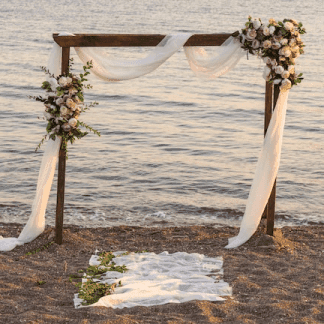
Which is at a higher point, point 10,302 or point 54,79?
point 54,79

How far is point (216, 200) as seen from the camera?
11055 millimetres

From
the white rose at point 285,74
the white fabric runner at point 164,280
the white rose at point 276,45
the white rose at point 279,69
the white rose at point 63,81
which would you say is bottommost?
the white fabric runner at point 164,280

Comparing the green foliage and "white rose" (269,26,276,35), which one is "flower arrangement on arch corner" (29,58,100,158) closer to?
the green foliage

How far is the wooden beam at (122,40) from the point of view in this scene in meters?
7.57

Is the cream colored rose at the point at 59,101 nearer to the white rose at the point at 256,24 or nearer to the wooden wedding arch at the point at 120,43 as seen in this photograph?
the wooden wedding arch at the point at 120,43

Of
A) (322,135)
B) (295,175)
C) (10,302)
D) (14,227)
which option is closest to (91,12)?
(322,135)

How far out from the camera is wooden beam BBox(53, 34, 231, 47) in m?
7.57

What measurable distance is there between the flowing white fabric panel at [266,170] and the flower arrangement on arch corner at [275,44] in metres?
0.30

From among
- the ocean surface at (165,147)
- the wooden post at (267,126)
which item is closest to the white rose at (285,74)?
the wooden post at (267,126)

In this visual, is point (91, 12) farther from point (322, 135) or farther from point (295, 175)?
point (295, 175)

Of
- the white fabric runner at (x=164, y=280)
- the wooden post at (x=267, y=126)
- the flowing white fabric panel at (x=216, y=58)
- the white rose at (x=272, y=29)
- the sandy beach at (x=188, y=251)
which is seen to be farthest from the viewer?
the wooden post at (x=267, y=126)

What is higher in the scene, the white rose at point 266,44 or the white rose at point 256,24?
the white rose at point 256,24

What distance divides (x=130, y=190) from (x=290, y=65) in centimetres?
485

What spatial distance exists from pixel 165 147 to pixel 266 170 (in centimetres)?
721
